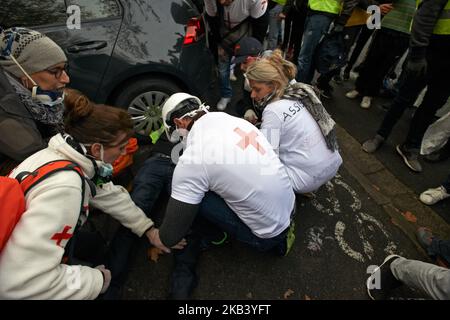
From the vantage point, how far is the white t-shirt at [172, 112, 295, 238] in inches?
63.6

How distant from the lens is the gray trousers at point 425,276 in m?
1.69

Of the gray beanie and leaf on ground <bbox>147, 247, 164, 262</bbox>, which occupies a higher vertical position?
the gray beanie

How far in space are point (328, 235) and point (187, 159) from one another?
1596 millimetres

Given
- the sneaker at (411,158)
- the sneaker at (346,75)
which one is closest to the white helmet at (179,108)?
the sneaker at (411,158)

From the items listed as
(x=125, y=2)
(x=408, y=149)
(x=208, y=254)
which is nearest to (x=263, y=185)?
(x=208, y=254)

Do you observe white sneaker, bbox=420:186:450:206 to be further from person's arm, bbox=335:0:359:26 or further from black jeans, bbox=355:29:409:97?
person's arm, bbox=335:0:359:26

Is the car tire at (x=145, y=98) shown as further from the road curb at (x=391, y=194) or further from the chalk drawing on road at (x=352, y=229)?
the road curb at (x=391, y=194)

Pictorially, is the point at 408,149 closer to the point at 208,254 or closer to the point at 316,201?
the point at 316,201

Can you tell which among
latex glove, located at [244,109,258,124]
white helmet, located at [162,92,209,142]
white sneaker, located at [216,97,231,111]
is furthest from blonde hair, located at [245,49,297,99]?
white sneaker, located at [216,97,231,111]

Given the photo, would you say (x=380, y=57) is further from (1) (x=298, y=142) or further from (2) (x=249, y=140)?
(2) (x=249, y=140)

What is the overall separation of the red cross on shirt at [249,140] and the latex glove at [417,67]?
1956 millimetres

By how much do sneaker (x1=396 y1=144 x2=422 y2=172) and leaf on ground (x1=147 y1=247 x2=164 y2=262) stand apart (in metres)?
2.87

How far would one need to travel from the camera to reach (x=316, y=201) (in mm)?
2859

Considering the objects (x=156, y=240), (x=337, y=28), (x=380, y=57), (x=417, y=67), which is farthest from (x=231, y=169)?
(x=380, y=57)
